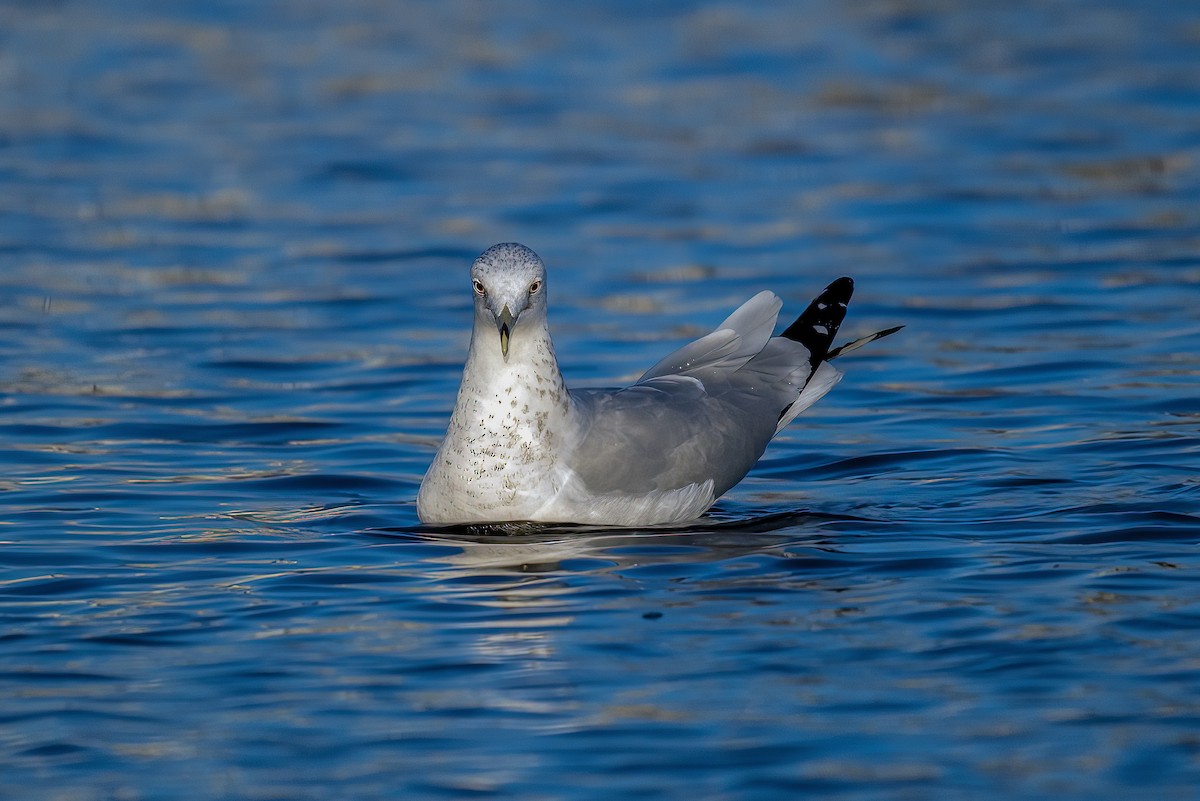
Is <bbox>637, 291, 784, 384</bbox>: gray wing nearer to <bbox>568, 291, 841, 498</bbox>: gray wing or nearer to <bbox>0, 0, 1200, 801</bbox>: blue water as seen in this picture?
<bbox>568, 291, 841, 498</bbox>: gray wing

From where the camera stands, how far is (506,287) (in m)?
8.32

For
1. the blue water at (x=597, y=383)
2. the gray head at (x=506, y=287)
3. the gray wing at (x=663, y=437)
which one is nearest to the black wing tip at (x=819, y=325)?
the blue water at (x=597, y=383)

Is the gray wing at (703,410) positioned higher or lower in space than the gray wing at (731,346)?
lower

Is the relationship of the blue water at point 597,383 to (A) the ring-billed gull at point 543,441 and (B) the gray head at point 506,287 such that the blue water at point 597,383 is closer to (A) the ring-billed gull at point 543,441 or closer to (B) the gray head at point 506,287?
(A) the ring-billed gull at point 543,441

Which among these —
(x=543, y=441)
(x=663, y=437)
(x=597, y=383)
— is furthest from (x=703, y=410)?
(x=597, y=383)

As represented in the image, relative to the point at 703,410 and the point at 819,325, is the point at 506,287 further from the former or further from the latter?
the point at 819,325

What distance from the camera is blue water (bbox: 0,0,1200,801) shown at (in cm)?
625

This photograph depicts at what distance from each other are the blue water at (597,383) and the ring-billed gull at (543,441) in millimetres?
150

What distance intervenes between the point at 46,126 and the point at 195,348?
7.09m

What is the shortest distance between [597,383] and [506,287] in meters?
3.34

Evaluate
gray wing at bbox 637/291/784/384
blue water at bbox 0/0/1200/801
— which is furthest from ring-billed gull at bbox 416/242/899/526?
gray wing at bbox 637/291/784/384

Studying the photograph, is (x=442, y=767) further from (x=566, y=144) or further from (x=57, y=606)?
(x=566, y=144)

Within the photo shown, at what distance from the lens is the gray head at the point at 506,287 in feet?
27.3

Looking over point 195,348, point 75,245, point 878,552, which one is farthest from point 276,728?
point 75,245
